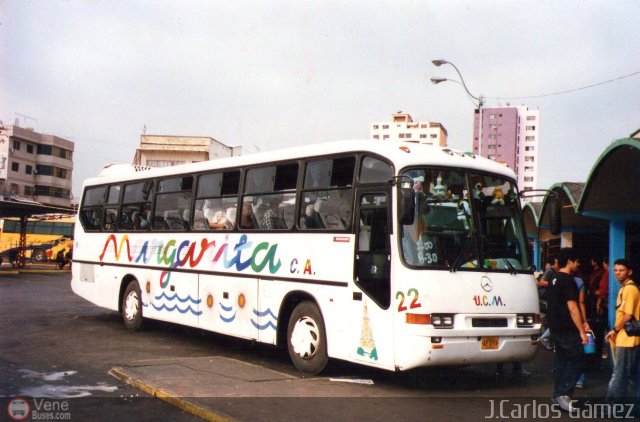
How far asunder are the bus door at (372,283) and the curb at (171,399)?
2522mm

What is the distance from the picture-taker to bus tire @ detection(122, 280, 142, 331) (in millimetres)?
15477

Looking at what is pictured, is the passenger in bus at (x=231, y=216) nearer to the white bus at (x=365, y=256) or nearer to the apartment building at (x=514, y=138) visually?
the white bus at (x=365, y=256)

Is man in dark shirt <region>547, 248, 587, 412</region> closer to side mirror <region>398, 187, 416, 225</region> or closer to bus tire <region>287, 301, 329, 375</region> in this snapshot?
side mirror <region>398, 187, 416, 225</region>

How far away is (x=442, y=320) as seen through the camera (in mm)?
8961

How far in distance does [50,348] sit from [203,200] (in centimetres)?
370

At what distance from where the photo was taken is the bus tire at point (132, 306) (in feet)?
50.8

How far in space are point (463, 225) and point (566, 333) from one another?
191cm

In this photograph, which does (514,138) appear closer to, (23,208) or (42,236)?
(42,236)

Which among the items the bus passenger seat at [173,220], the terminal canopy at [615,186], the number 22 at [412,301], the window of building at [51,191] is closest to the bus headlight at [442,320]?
the number 22 at [412,301]

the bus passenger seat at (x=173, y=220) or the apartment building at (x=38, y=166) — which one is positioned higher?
the apartment building at (x=38, y=166)

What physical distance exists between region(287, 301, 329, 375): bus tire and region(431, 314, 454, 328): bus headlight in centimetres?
194

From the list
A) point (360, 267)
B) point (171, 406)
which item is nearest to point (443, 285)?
point (360, 267)

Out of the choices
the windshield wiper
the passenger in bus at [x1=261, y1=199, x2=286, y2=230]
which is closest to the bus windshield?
the windshield wiper

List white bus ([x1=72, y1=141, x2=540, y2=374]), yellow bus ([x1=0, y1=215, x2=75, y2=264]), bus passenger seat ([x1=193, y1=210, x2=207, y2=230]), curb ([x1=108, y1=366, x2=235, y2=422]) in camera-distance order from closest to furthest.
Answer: curb ([x1=108, y1=366, x2=235, y2=422]) → white bus ([x1=72, y1=141, x2=540, y2=374]) → bus passenger seat ([x1=193, y1=210, x2=207, y2=230]) → yellow bus ([x1=0, y1=215, x2=75, y2=264])
